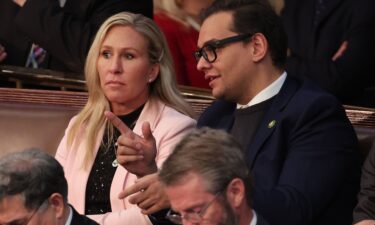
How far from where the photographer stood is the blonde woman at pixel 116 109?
11.5ft

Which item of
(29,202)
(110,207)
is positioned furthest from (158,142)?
(29,202)

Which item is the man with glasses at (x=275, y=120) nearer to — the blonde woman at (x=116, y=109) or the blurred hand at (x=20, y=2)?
the blonde woman at (x=116, y=109)

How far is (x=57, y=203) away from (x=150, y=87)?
3.34 ft

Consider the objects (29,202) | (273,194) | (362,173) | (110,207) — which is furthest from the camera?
(110,207)

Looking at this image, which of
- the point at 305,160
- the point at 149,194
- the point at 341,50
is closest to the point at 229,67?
the point at 305,160

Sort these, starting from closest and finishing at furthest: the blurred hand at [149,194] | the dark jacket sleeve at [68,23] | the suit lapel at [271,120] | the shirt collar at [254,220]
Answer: the shirt collar at [254,220] → the blurred hand at [149,194] → the suit lapel at [271,120] → the dark jacket sleeve at [68,23]

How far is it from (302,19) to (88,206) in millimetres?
1365

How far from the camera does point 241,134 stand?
3217 mm

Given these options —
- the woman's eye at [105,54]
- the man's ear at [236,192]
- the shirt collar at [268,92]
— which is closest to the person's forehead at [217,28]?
the shirt collar at [268,92]

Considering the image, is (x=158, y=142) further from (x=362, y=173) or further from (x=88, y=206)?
(x=362, y=173)

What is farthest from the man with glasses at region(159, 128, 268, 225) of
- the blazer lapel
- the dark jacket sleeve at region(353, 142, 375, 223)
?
the blazer lapel

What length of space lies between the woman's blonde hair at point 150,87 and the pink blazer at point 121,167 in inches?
1.3

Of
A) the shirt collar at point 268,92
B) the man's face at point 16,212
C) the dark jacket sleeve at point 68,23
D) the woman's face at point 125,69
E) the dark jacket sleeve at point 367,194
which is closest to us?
the man's face at point 16,212

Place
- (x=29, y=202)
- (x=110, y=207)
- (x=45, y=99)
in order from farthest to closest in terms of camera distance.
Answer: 1. (x=45, y=99)
2. (x=110, y=207)
3. (x=29, y=202)
